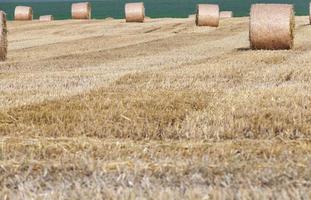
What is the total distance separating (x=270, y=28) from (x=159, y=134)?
33.2ft

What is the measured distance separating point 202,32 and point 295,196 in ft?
74.2

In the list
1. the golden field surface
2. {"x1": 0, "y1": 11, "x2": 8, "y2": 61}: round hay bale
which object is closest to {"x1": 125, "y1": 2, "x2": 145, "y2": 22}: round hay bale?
{"x1": 0, "y1": 11, "x2": 8, "y2": 61}: round hay bale

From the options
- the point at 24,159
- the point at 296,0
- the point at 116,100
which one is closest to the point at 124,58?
the point at 116,100

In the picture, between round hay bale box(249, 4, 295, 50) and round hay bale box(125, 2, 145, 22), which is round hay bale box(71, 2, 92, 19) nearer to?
round hay bale box(125, 2, 145, 22)

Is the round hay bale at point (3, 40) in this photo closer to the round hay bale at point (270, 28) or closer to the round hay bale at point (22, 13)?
the round hay bale at point (270, 28)

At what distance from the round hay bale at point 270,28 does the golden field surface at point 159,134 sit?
4.00 meters

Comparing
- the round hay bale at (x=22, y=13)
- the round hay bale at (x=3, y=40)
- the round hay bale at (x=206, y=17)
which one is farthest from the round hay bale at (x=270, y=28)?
the round hay bale at (x=22, y=13)

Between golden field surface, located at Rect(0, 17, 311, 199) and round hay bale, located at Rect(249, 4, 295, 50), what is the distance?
400cm

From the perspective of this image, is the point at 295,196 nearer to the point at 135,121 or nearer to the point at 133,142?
the point at 133,142

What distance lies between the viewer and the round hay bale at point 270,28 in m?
15.4

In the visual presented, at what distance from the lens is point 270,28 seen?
50.6ft

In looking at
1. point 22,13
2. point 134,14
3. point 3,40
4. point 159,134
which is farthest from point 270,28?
point 22,13

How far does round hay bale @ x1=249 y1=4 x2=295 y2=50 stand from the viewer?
15.4m

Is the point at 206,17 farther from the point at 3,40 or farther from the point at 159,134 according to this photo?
the point at 159,134
